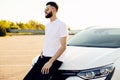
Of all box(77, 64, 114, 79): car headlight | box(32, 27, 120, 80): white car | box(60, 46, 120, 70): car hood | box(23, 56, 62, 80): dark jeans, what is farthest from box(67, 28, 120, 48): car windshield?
box(23, 56, 62, 80): dark jeans

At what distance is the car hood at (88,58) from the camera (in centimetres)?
553

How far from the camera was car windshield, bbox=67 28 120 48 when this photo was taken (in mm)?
7047

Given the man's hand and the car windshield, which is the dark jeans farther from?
the car windshield

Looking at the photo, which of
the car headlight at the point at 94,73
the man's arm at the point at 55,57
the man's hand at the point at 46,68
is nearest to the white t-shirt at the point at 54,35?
the man's arm at the point at 55,57

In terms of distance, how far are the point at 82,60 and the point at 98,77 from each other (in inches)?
17.3

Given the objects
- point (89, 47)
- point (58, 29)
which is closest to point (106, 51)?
point (89, 47)

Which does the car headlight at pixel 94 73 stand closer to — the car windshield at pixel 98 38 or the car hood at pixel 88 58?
the car hood at pixel 88 58

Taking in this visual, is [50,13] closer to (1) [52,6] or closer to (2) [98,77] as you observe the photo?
(1) [52,6]

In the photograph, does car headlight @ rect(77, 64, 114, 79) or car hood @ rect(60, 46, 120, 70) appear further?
car hood @ rect(60, 46, 120, 70)

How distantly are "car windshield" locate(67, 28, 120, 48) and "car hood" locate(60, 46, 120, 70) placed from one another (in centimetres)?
59

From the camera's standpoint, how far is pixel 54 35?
5.66 meters

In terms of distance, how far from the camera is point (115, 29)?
7.68m

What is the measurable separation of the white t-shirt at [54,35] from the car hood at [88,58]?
216 millimetres

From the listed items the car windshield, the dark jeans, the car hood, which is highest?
the car windshield
